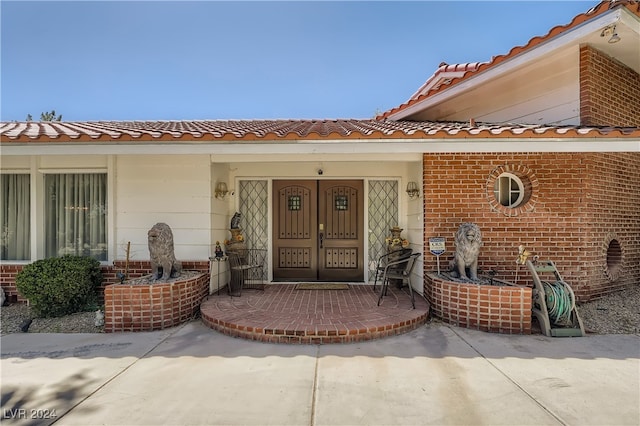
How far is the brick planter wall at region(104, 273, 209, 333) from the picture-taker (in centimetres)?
482

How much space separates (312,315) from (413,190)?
3.15 metres

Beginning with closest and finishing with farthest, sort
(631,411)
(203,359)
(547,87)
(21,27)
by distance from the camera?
(631,411) → (203,359) → (547,87) → (21,27)

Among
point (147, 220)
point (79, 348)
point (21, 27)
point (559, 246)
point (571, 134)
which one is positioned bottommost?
point (79, 348)

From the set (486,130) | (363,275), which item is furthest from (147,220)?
(486,130)

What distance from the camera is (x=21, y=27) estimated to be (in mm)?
8180

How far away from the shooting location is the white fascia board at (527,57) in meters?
4.89

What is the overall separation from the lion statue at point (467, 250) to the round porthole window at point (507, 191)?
1341 mm

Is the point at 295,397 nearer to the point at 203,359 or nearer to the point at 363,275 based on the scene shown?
the point at 203,359

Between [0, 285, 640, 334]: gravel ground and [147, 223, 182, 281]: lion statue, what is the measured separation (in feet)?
3.73

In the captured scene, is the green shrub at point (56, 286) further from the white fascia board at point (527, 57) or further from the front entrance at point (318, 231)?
the white fascia board at point (527, 57)

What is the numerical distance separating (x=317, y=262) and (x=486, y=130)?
4.40 meters

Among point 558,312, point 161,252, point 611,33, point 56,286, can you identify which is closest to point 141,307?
point 161,252

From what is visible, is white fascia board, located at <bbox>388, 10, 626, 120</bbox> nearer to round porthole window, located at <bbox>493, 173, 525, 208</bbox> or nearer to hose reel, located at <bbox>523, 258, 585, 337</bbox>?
round porthole window, located at <bbox>493, 173, 525, 208</bbox>

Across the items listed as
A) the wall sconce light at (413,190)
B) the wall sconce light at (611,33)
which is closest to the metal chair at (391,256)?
the wall sconce light at (413,190)
